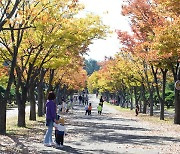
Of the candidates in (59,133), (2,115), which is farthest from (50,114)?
(2,115)

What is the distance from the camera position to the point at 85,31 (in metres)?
20.5

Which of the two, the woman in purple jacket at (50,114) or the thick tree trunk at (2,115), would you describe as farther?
the thick tree trunk at (2,115)

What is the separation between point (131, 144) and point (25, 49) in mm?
9206

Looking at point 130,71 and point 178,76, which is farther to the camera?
point 130,71

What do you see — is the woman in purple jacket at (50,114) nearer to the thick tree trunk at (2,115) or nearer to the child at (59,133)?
the child at (59,133)

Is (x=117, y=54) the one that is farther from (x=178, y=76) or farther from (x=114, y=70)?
(x=178, y=76)

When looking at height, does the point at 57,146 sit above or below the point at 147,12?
below

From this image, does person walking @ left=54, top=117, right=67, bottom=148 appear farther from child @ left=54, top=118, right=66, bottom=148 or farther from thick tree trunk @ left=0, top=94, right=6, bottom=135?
thick tree trunk @ left=0, top=94, right=6, bottom=135

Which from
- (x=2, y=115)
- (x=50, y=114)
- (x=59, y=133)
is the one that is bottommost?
(x=59, y=133)

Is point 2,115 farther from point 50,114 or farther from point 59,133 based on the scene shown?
point 59,133

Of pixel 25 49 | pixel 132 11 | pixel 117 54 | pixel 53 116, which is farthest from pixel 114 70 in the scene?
pixel 53 116

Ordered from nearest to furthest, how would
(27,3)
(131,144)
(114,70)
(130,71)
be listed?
(131,144), (27,3), (130,71), (114,70)

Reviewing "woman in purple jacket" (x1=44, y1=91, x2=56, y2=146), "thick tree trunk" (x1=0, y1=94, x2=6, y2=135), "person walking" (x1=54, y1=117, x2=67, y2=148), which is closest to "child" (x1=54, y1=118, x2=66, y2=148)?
"person walking" (x1=54, y1=117, x2=67, y2=148)

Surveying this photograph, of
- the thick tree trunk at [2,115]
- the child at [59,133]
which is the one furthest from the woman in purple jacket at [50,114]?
the thick tree trunk at [2,115]
